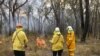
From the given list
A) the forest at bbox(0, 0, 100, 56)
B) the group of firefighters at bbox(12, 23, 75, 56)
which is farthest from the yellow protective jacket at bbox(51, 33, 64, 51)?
the forest at bbox(0, 0, 100, 56)

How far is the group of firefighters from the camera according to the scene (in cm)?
1404

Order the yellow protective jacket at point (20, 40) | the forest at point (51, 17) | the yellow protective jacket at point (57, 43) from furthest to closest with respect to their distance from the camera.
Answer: the forest at point (51, 17) → the yellow protective jacket at point (57, 43) → the yellow protective jacket at point (20, 40)

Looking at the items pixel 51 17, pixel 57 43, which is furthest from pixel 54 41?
pixel 51 17

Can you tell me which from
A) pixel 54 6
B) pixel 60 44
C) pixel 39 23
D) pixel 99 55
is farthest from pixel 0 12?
pixel 60 44

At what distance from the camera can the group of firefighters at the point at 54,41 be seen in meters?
14.0

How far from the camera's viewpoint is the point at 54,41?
16203mm

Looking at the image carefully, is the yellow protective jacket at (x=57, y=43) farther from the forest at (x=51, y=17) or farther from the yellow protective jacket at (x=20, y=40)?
the forest at (x=51, y=17)

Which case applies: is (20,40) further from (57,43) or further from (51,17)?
(51,17)

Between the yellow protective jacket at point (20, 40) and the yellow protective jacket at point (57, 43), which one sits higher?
the yellow protective jacket at point (20, 40)

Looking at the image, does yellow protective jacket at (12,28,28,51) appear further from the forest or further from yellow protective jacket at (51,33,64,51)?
the forest

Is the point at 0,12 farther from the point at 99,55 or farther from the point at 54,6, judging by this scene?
the point at 99,55

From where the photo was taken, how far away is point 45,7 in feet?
227

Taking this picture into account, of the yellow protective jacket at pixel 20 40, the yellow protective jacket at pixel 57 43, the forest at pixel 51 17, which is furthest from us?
the forest at pixel 51 17

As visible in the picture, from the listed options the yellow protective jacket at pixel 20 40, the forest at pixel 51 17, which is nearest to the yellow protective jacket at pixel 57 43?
the yellow protective jacket at pixel 20 40
